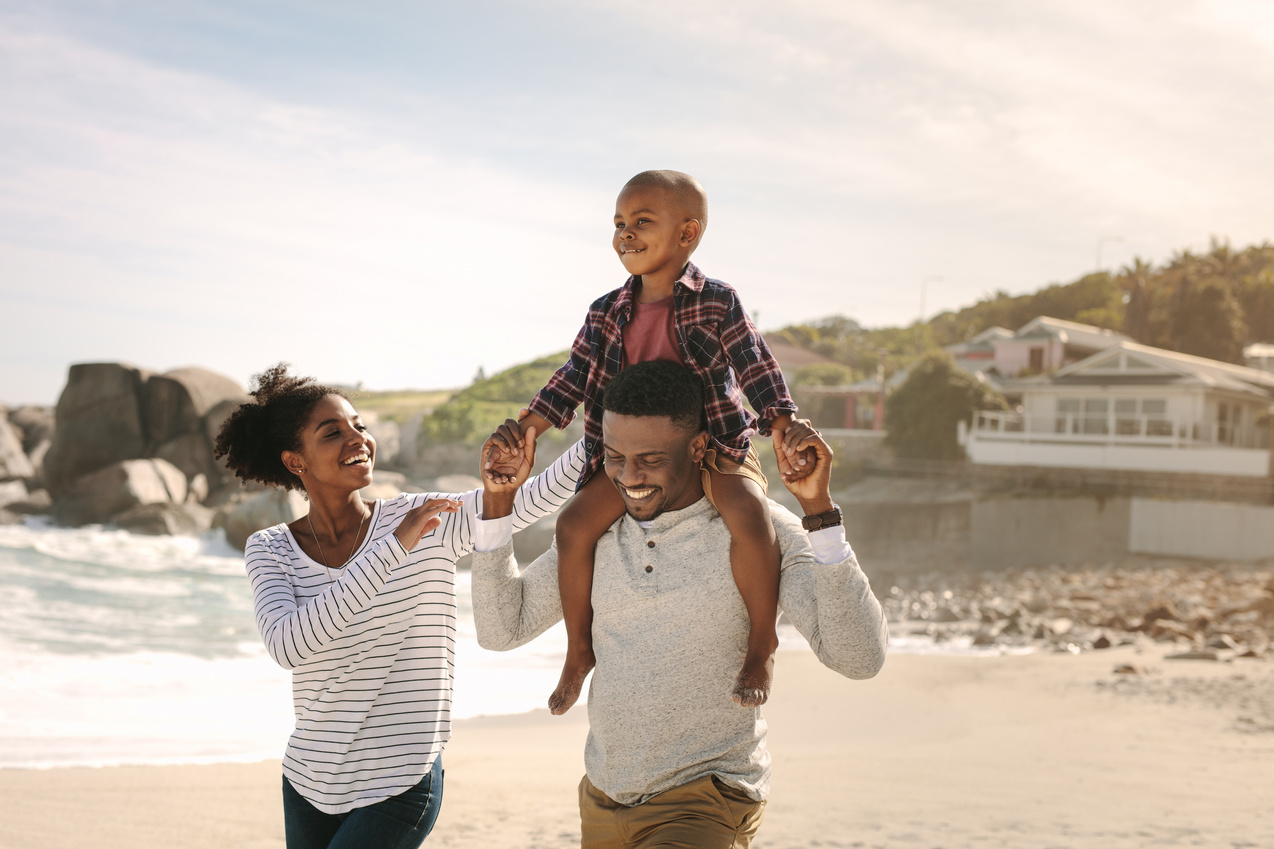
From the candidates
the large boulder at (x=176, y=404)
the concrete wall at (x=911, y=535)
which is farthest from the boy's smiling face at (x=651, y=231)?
the large boulder at (x=176, y=404)

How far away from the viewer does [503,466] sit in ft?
8.23

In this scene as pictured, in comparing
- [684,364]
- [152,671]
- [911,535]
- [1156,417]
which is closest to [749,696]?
[684,364]

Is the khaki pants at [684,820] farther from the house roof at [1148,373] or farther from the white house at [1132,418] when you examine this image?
the house roof at [1148,373]

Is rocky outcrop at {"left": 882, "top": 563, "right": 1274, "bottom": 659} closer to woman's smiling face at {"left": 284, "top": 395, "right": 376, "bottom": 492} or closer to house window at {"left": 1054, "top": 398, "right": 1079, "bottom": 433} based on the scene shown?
house window at {"left": 1054, "top": 398, "right": 1079, "bottom": 433}

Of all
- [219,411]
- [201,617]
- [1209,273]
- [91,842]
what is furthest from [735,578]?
[1209,273]

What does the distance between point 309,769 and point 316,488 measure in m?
0.77

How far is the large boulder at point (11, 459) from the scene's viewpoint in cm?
3369

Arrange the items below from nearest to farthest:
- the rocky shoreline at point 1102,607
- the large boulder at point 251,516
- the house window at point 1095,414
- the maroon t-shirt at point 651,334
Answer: the maroon t-shirt at point 651,334 < the rocky shoreline at point 1102,607 < the large boulder at point 251,516 < the house window at point 1095,414

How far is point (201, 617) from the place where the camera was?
17266 mm

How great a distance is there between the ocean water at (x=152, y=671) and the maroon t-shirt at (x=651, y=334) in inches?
279

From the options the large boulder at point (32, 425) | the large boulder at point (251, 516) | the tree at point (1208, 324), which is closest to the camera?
the large boulder at point (251, 516)

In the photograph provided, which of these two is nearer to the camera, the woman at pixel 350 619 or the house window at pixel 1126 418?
the woman at pixel 350 619

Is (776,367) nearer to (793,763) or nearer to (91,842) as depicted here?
(91,842)

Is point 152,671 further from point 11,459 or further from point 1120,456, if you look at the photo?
point 11,459
